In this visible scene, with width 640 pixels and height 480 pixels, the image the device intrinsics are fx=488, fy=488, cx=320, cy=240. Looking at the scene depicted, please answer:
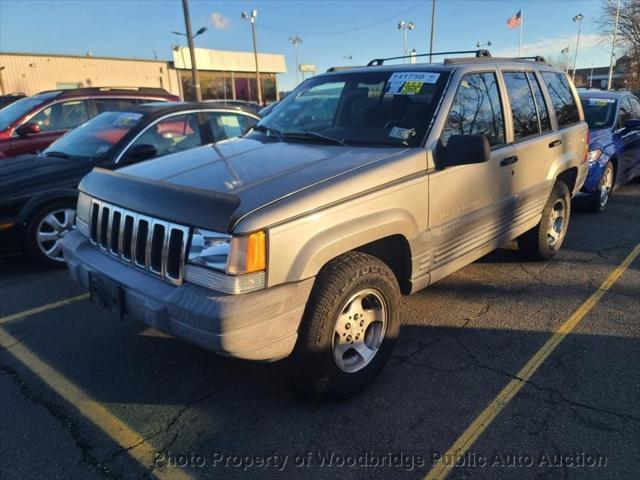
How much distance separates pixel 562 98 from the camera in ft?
16.1

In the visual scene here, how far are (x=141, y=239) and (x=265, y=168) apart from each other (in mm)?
813

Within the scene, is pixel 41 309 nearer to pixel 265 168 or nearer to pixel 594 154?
pixel 265 168

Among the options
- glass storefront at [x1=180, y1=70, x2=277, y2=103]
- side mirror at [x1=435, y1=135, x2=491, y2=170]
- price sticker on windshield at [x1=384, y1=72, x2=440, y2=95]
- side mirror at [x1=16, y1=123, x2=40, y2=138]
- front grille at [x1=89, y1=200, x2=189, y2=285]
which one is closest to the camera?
front grille at [x1=89, y1=200, x2=189, y2=285]

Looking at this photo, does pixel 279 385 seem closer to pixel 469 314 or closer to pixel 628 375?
pixel 469 314

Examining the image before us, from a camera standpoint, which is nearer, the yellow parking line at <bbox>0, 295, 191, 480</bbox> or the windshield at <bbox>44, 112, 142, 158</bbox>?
the yellow parking line at <bbox>0, 295, 191, 480</bbox>

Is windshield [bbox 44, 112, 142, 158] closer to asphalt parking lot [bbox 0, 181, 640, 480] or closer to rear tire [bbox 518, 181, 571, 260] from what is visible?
asphalt parking lot [bbox 0, 181, 640, 480]

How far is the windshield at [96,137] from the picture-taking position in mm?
5477

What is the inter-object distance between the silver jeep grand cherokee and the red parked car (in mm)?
4294

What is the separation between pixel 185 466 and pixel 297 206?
1.40m

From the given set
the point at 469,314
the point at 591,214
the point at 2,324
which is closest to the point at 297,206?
the point at 469,314

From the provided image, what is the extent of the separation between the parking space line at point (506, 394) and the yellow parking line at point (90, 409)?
4.14ft

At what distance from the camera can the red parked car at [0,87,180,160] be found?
6.94m

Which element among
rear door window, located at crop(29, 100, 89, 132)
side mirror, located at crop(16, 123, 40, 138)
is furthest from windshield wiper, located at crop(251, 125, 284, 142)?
rear door window, located at crop(29, 100, 89, 132)

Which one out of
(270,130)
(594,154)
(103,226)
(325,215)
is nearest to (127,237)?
(103,226)
